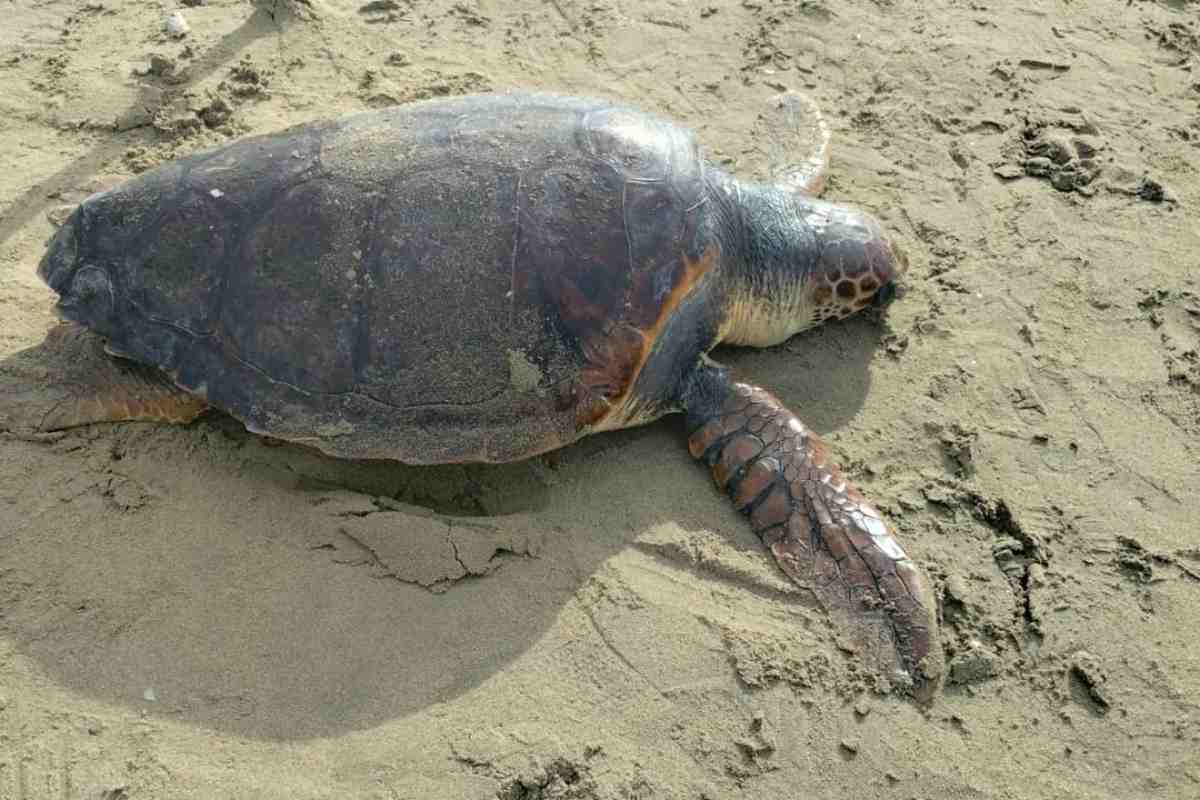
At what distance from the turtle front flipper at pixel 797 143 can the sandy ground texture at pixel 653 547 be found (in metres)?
0.15

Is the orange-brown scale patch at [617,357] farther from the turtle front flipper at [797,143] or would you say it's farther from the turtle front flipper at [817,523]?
the turtle front flipper at [797,143]

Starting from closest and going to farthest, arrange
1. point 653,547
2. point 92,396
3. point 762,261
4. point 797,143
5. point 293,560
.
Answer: point 293,560
point 653,547
point 92,396
point 762,261
point 797,143

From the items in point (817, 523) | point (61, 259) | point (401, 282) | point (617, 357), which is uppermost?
point (401, 282)

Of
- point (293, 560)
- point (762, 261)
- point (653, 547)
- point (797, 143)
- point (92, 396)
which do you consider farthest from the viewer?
point (797, 143)

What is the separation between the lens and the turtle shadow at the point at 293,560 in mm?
2693

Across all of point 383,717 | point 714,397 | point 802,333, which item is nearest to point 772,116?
point 802,333

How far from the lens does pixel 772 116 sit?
461cm

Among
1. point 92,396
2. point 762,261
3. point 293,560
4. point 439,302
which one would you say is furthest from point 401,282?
point 762,261

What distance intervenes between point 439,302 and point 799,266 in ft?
4.82

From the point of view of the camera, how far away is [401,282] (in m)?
3.00

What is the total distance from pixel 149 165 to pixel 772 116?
2918 mm

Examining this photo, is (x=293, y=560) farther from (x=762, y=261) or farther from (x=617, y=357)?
(x=762, y=261)

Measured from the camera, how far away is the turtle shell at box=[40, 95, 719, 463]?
3.01 meters

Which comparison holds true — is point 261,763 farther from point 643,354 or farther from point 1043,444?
point 1043,444
